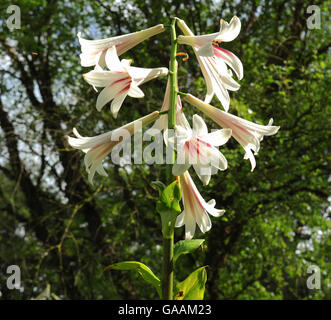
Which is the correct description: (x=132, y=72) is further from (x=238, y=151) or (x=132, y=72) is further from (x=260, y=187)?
(x=260, y=187)

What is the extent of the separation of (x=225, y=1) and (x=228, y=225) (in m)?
2.45

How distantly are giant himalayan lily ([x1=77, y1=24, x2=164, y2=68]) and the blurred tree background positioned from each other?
6.30 feet

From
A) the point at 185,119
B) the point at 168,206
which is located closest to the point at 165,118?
the point at 185,119

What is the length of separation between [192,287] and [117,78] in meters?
0.71

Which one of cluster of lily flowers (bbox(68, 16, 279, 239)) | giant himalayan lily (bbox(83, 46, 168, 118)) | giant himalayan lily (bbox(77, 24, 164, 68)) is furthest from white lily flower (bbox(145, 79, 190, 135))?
giant himalayan lily (bbox(77, 24, 164, 68))

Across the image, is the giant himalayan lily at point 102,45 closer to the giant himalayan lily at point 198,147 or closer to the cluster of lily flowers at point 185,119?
the cluster of lily flowers at point 185,119

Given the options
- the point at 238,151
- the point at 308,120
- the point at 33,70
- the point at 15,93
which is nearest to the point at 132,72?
the point at 238,151

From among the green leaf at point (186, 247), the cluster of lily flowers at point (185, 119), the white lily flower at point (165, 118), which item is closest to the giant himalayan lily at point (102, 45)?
the cluster of lily flowers at point (185, 119)

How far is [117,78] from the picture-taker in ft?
4.53

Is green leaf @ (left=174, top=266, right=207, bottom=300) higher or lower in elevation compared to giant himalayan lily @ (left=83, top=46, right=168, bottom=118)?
lower

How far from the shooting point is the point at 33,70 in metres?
5.36

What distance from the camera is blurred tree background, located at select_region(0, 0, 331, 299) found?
4102 millimetres

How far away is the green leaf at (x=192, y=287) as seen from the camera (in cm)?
133

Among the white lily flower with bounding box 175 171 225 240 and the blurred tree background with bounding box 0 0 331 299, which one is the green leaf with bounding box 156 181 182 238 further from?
the blurred tree background with bounding box 0 0 331 299
